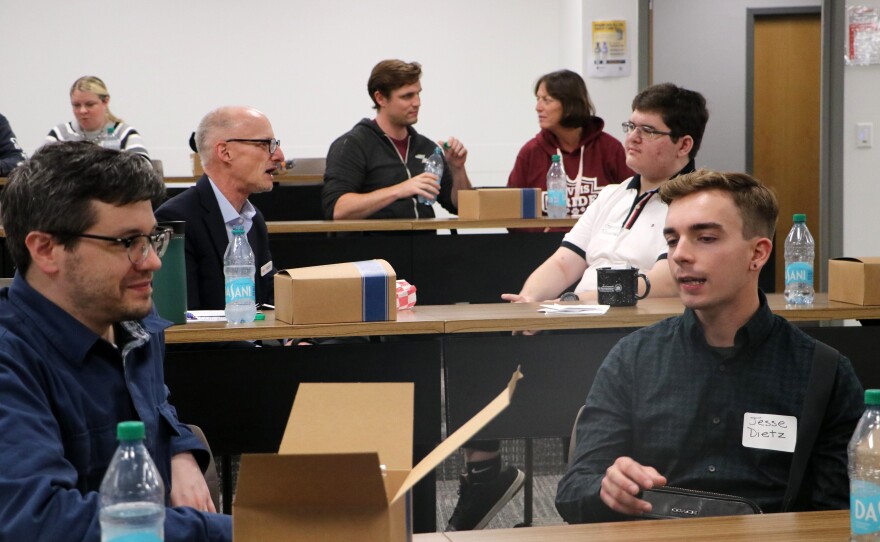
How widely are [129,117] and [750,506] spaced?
Result: 759 centimetres

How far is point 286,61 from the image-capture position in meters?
8.74

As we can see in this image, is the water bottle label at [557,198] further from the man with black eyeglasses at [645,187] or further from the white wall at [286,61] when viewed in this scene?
the white wall at [286,61]

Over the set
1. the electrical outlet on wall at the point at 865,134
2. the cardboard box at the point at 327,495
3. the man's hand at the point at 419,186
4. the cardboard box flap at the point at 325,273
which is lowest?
the cardboard box at the point at 327,495

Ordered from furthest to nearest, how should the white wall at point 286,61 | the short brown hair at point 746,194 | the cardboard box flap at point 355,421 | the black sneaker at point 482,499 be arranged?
the white wall at point 286,61, the black sneaker at point 482,499, the short brown hair at point 746,194, the cardboard box flap at point 355,421

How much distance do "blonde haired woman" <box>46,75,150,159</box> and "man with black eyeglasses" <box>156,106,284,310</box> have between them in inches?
153

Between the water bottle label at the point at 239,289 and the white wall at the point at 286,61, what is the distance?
5.83 m

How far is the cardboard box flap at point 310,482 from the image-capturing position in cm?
115

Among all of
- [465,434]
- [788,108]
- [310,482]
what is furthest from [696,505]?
[788,108]

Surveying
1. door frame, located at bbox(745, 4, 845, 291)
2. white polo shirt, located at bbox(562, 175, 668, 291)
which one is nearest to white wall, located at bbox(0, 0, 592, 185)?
door frame, located at bbox(745, 4, 845, 291)

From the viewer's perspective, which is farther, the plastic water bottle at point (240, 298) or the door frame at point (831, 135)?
the door frame at point (831, 135)

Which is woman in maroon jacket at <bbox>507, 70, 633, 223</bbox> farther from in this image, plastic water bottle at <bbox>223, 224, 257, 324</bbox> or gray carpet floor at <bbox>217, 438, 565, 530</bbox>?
plastic water bottle at <bbox>223, 224, 257, 324</bbox>

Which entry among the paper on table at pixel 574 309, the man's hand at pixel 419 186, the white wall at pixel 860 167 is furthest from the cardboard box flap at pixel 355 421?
the white wall at pixel 860 167

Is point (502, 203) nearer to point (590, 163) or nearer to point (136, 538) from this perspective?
point (590, 163)

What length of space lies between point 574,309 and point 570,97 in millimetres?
2495
